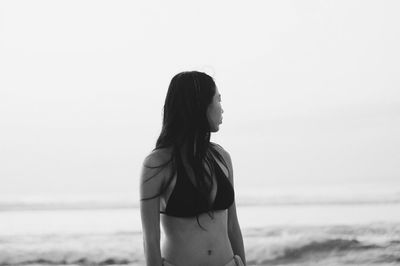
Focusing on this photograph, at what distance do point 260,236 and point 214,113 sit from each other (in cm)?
957

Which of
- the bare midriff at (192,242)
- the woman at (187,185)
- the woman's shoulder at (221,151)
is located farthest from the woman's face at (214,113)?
the bare midriff at (192,242)

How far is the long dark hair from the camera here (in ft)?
5.41

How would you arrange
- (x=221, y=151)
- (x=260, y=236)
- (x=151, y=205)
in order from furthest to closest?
(x=260, y=236) < (x=221, y=151) < (x=151, y=205)

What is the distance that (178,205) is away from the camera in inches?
64.5

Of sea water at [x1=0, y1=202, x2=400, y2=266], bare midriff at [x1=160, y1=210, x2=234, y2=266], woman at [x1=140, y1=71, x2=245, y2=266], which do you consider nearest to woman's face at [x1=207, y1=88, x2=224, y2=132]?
woman at [x1=140, y1=71, x2=245, y2=266]

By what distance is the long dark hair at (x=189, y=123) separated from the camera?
165 cm

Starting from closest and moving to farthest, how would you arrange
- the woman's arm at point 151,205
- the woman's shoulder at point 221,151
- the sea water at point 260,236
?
the woman's arm at point 151,205
the woman's shoulder at point 221,151
the sea water at point 260,236

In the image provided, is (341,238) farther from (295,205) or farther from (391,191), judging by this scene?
(391,191)

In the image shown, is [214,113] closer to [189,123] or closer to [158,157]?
[189,123]

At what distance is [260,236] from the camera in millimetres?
10992

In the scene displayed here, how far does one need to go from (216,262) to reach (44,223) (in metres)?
12.6

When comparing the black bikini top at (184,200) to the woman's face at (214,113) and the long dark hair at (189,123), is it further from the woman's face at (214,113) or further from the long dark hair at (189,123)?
the woman's face at (214,113)

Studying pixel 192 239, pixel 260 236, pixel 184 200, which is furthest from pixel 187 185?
pixel 260 236

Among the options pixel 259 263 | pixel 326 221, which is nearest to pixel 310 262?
pixel 259 263
